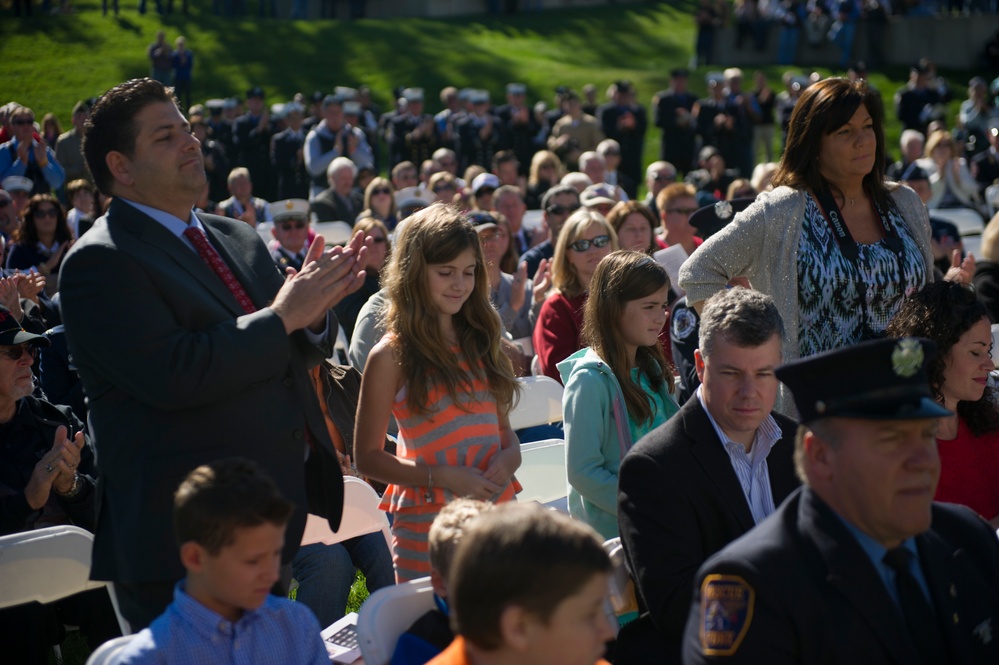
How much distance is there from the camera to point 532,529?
2080 millimetres

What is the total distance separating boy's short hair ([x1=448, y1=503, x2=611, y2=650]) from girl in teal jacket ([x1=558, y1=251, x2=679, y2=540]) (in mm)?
1667

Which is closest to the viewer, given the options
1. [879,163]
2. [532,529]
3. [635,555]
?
[532,529]

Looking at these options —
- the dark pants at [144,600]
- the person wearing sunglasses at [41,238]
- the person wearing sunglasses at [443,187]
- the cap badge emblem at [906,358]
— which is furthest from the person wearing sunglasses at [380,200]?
the cap badge emblem at [906,358]

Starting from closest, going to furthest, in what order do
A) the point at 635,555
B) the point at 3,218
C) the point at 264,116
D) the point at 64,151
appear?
the point at 635,555, the point at 3,218, the point at 64,151, the point at 264,116

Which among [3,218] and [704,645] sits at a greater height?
[704,645]

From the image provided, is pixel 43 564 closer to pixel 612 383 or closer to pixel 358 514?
pixel 358 514

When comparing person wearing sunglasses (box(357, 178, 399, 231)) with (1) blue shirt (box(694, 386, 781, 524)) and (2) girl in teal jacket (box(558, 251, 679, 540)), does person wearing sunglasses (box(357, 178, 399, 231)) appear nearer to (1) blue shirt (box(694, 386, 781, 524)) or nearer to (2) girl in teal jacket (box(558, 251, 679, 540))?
(2) girl in teal jacket (box(558, 251, 679, 540))

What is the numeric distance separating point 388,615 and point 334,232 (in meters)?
8.71

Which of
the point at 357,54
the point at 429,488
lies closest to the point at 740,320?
the point at 429,488

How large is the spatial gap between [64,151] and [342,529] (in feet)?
40.2

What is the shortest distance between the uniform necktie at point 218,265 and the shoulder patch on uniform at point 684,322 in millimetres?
2487

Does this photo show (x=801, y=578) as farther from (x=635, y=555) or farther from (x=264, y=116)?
(x=264, y=116)

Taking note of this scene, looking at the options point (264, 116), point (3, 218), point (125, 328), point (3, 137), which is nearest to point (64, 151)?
point (3, 137)

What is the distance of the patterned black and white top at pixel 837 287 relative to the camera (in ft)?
12.4
